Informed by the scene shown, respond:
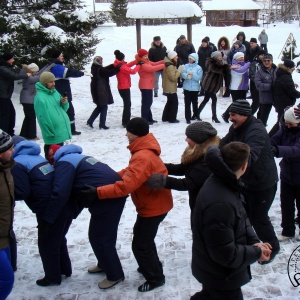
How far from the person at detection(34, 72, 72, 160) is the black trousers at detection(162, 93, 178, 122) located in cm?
407

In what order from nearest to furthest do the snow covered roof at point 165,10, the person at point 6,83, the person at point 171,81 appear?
the person at point 6,83, the person at point 171,81, the snow covered roof at point 165,10

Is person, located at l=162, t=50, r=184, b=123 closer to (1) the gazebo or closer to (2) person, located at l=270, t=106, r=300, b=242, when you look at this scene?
(2) person, located at l=270, t=106, r=300, b=242

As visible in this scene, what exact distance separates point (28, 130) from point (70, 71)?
161 cm

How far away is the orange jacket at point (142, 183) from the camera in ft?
13.6

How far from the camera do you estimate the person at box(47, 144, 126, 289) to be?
13.6 ft

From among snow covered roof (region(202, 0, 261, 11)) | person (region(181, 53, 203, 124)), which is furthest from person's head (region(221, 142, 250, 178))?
snow covered roof (region(202, 0, 261, 11))

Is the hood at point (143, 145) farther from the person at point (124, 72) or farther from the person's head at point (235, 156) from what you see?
the person at point (124, 72)

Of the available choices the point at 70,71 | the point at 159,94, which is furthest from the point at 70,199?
the point at 159,94

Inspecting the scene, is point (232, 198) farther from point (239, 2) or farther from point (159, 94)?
point (239, 2)

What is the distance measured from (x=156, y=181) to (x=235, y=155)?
119 cm

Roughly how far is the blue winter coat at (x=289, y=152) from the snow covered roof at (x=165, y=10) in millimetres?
12102

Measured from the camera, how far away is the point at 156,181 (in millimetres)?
4168

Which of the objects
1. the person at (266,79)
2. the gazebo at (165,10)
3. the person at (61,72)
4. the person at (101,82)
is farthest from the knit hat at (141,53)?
the gazebo at (165,10)

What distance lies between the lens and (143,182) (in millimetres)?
4207
